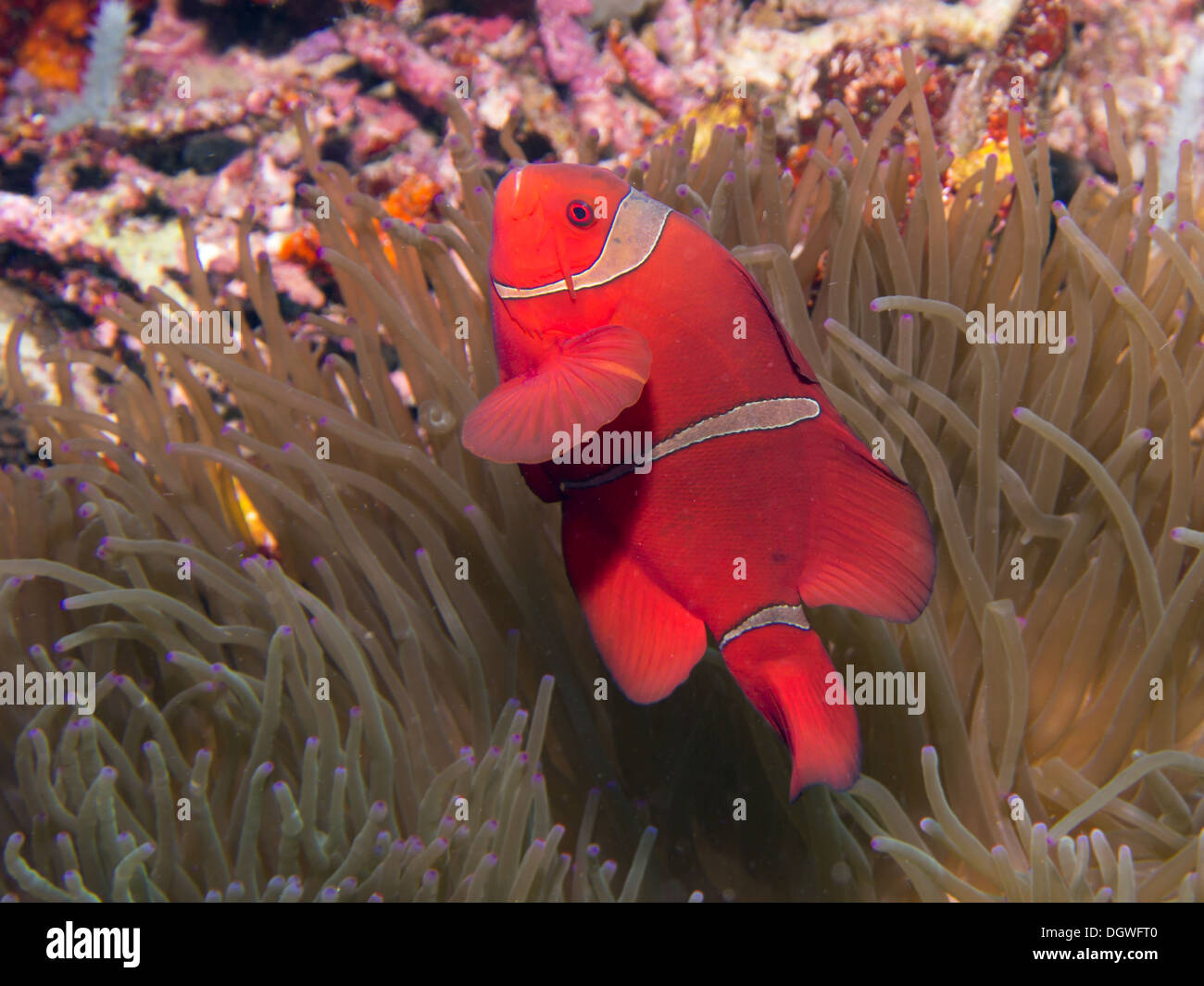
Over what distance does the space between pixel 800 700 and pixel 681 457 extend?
28 cm

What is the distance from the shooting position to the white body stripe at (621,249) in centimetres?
86

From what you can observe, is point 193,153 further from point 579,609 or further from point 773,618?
point 773,618

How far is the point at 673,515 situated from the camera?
0.91 m

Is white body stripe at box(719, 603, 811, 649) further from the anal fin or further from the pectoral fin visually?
the pectoral fin

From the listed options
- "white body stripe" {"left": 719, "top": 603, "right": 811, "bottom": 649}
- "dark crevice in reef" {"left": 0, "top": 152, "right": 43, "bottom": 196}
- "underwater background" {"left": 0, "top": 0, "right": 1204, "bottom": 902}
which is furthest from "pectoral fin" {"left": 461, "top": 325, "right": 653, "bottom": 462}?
"dark crevice in reef" {"left": 0, "top": 152, "right": 43, "bottom": 196}

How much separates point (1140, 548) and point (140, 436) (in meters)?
1.52

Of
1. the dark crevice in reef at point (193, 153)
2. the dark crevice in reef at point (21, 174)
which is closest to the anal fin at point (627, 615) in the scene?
the dark crevice in reef at point (193, 153)

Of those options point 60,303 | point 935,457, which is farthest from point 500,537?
point 60,303

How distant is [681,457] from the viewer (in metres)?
0.89

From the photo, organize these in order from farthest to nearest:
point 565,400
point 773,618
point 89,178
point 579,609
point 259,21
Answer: point 259,21
point 89,178
point 579,609
point 773,618
point 565,400

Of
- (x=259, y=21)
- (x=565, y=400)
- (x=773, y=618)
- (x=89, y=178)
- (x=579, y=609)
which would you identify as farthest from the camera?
(x=259, y=21)

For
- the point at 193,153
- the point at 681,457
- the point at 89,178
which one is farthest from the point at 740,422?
the point at 89,178

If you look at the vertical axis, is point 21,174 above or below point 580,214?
above

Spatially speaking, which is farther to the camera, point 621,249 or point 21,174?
point 21,174
